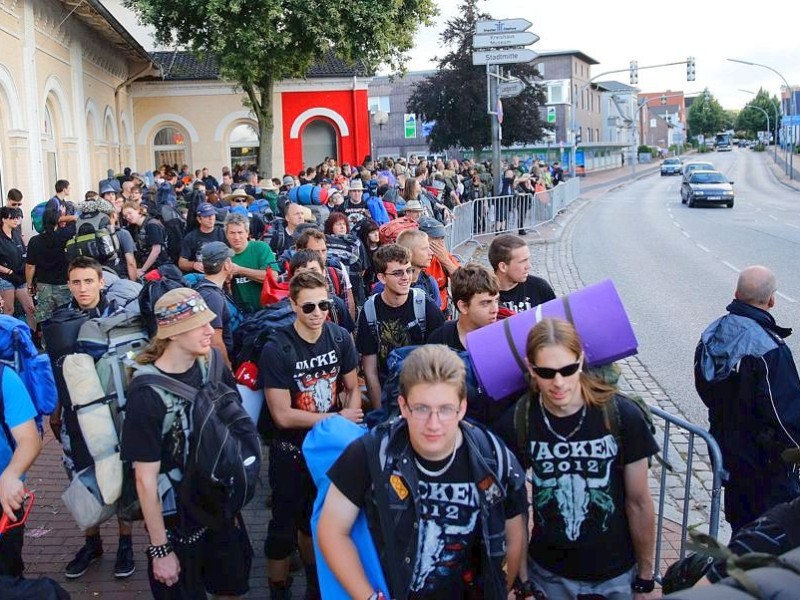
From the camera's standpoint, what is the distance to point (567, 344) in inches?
130

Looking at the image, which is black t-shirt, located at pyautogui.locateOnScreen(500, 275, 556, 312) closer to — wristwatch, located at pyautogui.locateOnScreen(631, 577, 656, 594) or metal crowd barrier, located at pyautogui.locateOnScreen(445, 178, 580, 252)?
wristwatch, located at pyautogui.locateOnScreen(631, 577, 656, 594)

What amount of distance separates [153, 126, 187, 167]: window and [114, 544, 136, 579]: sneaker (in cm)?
2848

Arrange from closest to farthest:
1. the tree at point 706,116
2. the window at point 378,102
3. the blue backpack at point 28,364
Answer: the blue backpack at point 28,364
the window at point 378,102
the tree at point 706,116

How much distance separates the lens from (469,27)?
44750 mm

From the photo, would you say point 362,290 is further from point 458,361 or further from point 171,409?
point 458,361

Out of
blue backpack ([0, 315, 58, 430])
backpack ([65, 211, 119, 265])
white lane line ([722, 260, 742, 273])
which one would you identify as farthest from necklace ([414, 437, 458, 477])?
white lane line ([722, 260, 742, 273])

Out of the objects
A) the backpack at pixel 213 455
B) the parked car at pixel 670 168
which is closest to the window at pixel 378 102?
the parked car at pixel 670 168

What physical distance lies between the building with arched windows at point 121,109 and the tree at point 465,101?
11.6 metres

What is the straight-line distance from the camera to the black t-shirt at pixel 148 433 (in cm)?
370

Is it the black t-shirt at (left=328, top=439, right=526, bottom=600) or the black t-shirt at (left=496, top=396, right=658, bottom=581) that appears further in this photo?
the black t-shirt at (left=496, top=396, right=658, bottom=581)

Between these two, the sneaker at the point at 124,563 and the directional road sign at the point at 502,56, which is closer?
the sneaker at the point at 124,563

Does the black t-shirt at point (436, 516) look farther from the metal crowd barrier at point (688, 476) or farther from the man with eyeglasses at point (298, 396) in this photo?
the man with eyeglasses at point (298, 396)

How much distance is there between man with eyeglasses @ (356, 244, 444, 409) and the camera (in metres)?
5.25

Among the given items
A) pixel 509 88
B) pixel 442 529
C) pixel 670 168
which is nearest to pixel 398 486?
pixel 442 529
